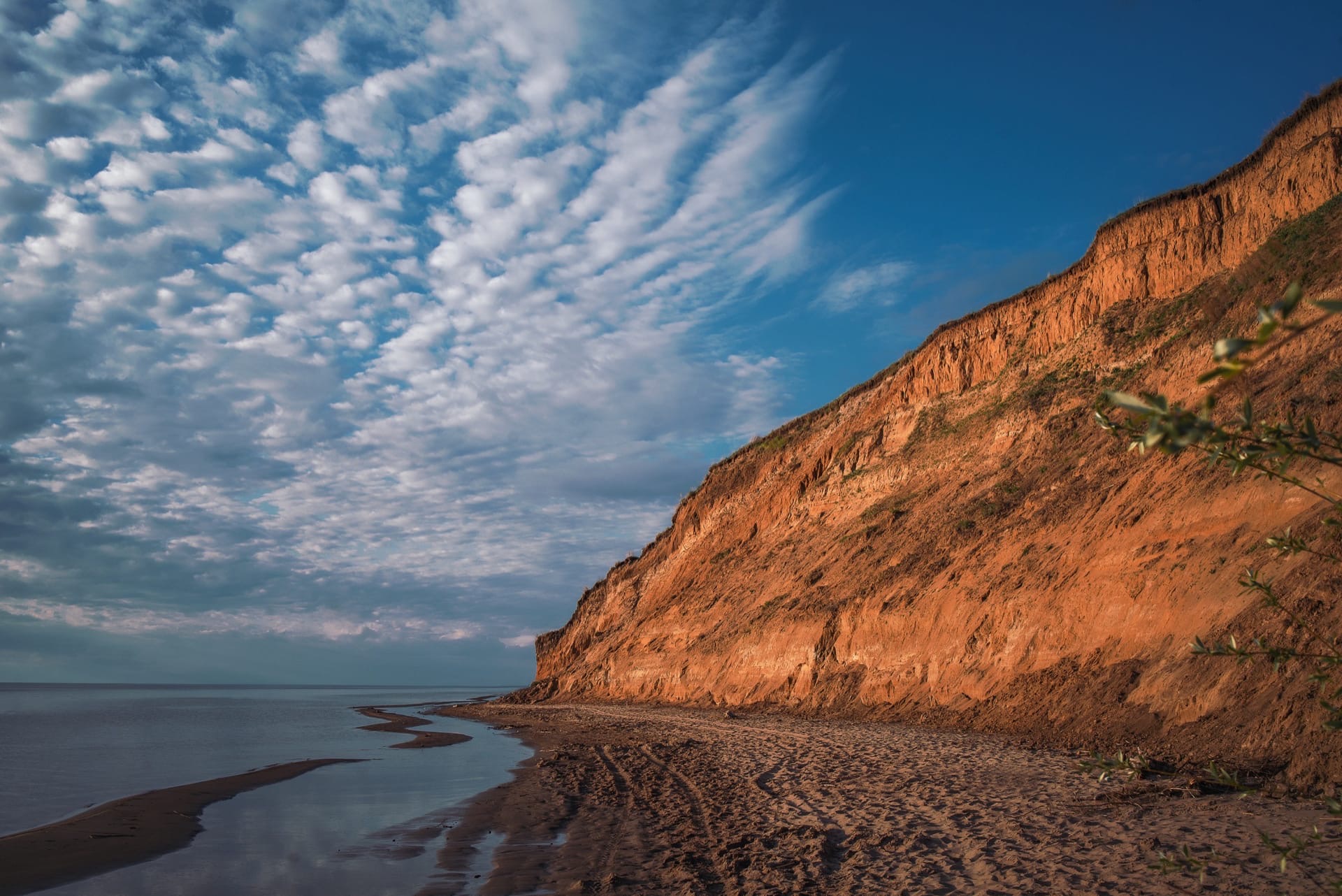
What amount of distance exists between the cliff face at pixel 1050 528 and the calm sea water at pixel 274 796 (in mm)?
9602

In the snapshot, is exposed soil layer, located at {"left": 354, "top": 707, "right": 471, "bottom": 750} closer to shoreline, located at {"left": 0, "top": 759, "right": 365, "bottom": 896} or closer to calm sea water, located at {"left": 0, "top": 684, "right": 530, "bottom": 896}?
calm sea water, located at {"left": 0, "top": 684, "right": 530, "bottom": 896}

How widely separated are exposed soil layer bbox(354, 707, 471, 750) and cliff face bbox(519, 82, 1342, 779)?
28.5 ft

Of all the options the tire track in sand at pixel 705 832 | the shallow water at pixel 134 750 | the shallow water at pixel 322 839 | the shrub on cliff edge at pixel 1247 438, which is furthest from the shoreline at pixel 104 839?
the shrub on cliff edge at pixel 1247 438

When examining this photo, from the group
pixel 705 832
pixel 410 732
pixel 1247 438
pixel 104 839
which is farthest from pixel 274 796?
pixel 1247 438

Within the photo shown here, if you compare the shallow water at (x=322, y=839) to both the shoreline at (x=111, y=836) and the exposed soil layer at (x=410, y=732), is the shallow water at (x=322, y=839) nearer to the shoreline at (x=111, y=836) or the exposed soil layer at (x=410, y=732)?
the shoreline at (x=111, y=836)

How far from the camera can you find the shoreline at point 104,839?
31.0ft

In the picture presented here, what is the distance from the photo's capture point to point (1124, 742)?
39.9ft

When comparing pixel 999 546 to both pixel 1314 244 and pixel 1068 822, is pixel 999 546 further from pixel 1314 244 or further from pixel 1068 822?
pixel 1068 822

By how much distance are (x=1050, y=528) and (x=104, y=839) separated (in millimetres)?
19219

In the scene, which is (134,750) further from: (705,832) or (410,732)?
(705,832)

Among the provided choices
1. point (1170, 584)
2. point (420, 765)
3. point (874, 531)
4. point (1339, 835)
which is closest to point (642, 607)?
point (874, 531)

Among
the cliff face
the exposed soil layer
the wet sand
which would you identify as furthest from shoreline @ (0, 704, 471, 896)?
the cliff face

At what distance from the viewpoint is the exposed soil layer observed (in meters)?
25.1

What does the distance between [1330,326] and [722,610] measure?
846 inches
